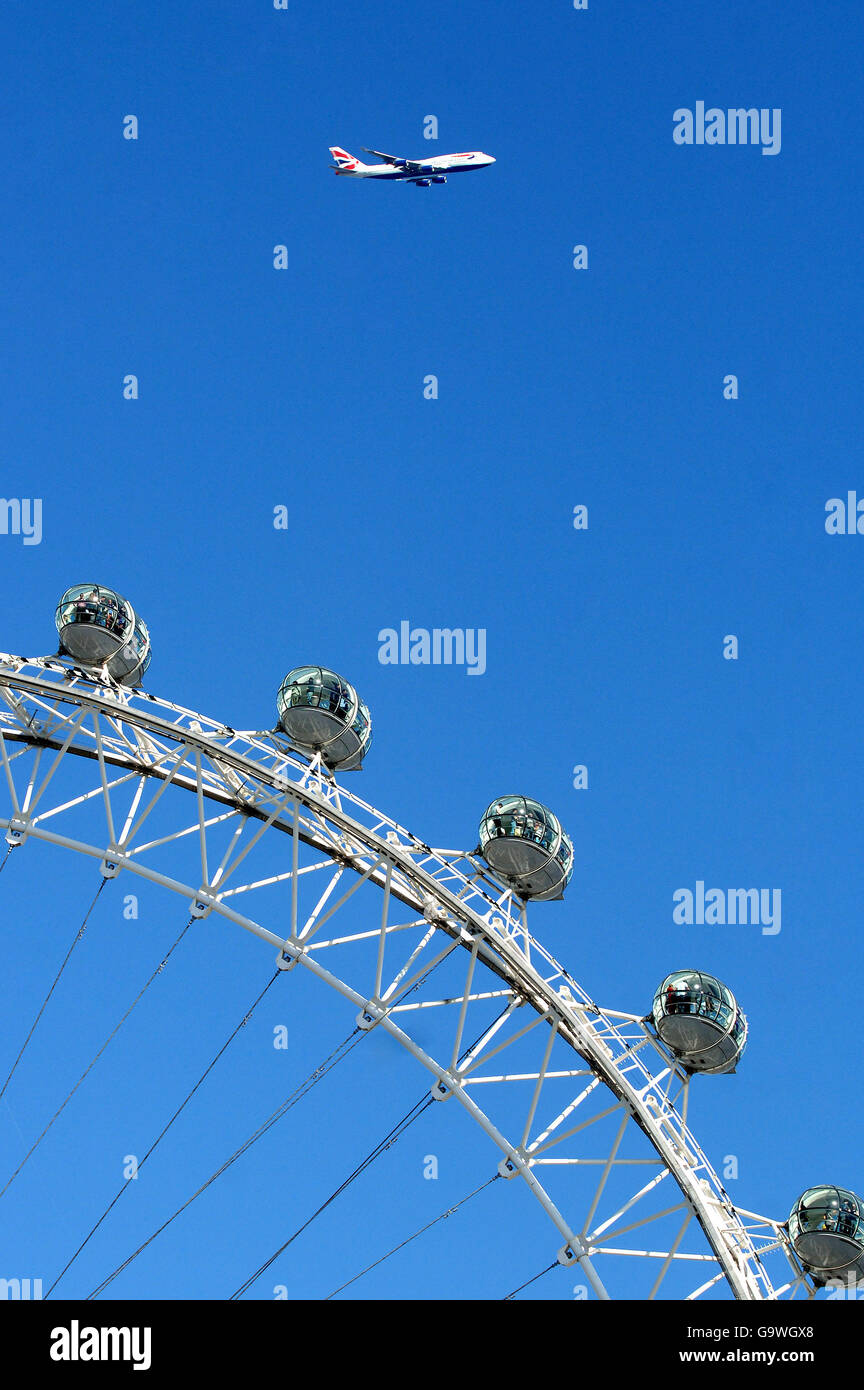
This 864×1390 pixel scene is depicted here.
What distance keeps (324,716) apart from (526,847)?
4.14 m

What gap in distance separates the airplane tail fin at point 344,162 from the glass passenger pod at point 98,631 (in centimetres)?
4703

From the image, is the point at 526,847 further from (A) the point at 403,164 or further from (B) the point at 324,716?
(A) the point at 403,164

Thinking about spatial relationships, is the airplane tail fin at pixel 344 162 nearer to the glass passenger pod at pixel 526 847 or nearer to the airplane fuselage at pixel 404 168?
the airplane fuselage at pixel 404 168

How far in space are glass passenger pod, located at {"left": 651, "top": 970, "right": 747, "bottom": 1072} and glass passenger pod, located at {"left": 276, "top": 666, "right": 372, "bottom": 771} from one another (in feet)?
22.2

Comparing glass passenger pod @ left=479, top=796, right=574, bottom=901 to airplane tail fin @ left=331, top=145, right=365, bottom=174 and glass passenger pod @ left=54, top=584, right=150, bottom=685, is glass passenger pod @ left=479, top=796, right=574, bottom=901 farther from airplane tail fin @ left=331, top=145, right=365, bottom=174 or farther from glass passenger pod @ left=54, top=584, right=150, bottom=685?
airplane tail fin @ left=331, top=145, right=365, bottom=174

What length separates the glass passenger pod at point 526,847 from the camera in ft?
102

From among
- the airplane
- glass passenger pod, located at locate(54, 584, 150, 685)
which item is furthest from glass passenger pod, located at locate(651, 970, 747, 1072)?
the airplane

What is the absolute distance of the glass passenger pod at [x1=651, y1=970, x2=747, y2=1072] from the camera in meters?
30.6

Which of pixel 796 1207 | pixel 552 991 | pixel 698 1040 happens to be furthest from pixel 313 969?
pixel 796 1207

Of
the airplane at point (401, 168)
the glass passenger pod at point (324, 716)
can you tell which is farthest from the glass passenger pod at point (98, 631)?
the airplane at point (401, 168)

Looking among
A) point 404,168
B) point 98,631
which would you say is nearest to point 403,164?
point 404,168
